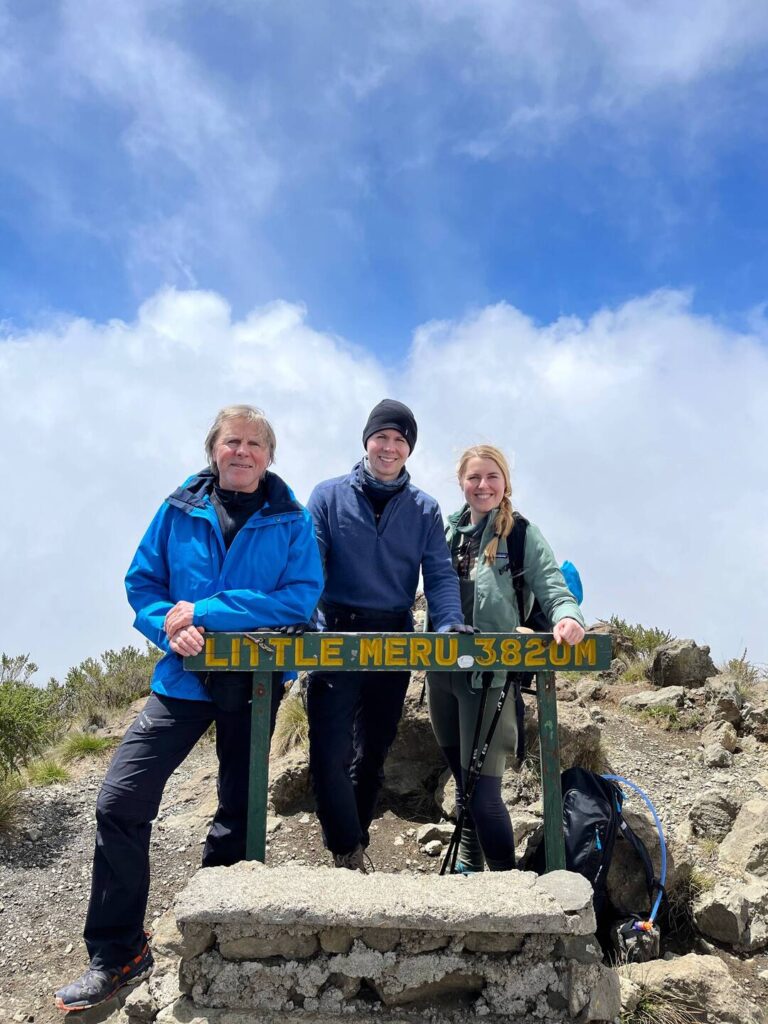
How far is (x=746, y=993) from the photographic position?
4148 millimetres

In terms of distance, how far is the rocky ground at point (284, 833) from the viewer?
465 centimetres

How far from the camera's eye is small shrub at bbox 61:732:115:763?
971 centimetres

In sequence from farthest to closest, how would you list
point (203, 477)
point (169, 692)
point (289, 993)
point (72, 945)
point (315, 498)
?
point (72, 945) < point (315, 498) < point (203, 477) < point (169, 692) < point (289, 993)

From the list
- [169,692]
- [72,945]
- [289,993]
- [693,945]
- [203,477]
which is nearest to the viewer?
[289,993]

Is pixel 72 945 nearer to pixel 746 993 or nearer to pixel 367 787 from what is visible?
pixel 367 787

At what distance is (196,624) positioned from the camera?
3.62 metres

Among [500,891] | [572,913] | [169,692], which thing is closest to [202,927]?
[169,692]

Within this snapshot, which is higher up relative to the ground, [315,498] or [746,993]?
[315,498]

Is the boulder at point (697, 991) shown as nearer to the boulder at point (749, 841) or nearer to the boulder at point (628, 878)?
the boulder at point (628, 878)

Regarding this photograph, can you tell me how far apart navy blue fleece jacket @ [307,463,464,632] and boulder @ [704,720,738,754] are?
5.61 metres

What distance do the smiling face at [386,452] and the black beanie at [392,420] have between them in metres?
0.03

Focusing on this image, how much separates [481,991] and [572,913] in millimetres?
523

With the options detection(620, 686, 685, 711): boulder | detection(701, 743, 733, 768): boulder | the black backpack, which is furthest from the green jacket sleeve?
detection(620, 686, 685, 711): boulder

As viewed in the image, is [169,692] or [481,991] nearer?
[481,991]
